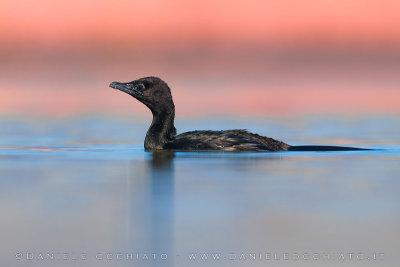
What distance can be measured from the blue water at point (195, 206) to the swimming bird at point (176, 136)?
354 mm

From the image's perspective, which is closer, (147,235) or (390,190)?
(147,235)

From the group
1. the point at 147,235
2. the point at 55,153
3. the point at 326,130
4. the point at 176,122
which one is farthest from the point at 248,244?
the point at 176,122

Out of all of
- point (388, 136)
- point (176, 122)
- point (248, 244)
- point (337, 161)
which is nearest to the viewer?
point (248, 244)

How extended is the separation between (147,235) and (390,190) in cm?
380

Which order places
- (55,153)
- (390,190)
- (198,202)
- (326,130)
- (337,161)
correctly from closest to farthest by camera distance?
(198,202) → (390,190) → (337,161) → (55,153) → (326,130)

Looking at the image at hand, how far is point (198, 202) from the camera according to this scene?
9930 mm

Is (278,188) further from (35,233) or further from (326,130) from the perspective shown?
(326,130)

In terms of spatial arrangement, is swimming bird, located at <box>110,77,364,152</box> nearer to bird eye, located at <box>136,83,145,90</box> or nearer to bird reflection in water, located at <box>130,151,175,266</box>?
bird eye, located at <box>136,83,145,90</box>

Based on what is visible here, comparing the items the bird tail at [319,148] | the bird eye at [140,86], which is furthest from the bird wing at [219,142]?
the bird eye at [140,86]

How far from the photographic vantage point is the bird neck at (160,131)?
16.0m

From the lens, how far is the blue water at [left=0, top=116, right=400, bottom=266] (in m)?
7.62

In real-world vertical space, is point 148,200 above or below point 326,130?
below

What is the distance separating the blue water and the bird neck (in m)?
0.36

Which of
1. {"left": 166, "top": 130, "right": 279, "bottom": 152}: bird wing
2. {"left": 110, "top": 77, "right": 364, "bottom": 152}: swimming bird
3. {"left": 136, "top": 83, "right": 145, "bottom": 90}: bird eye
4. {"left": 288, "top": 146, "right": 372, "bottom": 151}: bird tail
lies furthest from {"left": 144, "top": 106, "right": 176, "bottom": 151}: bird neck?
{"left": 288, "top": 146, "right": 372, "bottom": 151}: bird tail
